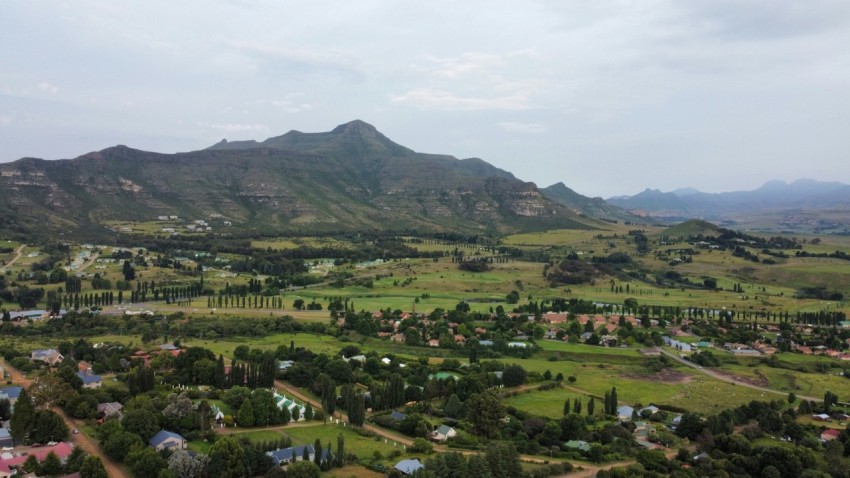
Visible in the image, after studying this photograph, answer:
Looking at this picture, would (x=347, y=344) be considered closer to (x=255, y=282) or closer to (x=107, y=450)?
(x=107, y=450)

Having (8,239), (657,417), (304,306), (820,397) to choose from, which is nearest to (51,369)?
(304,306)

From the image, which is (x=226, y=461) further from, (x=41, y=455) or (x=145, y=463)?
(x=41, y=455)

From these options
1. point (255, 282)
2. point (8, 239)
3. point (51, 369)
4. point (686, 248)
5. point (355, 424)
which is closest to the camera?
point (355, 424)

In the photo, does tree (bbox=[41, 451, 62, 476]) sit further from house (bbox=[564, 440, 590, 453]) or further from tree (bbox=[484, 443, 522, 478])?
house (bbox=[564, 440, 590, 453])

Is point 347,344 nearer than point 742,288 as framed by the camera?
Yes

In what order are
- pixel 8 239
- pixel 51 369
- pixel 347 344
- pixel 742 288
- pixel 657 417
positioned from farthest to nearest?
pixel 8 239 < pixel 742 288 < pixel 347 344 < pixel 51 369 < pixel 657 417

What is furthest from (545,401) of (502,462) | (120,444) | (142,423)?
(120,444)
